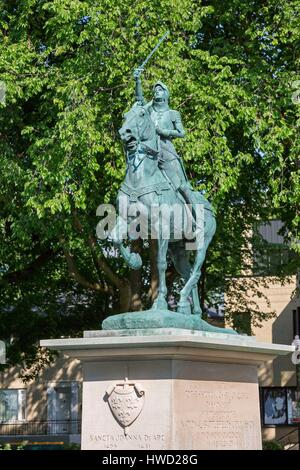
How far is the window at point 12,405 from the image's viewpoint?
54938mm

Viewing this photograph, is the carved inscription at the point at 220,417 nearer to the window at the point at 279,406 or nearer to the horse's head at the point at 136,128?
the horse's head at the point at 136,128

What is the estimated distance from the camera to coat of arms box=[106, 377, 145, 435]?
1367 centimetres

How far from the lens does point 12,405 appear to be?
182 feet

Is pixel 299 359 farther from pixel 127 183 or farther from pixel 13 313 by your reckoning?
pixel 127 183

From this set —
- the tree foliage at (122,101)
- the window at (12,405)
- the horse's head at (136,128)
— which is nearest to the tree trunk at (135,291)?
the tree foliage at (122,101)

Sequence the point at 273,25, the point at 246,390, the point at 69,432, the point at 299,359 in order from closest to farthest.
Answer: the point at 246,390
the point at 273,25
the point at 299,359
the point at 69,432

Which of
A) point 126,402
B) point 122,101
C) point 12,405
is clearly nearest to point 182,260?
point 126,402

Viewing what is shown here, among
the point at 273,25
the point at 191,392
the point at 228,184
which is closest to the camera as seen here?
the point at 191,392

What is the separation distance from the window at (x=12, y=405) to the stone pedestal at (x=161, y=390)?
4144cm

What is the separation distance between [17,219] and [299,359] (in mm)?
11722

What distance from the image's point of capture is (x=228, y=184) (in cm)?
2445

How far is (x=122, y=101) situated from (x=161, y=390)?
12010 millimetres

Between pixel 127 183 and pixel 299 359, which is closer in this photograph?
pixel 127 183

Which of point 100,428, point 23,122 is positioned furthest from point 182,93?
point 100,428
